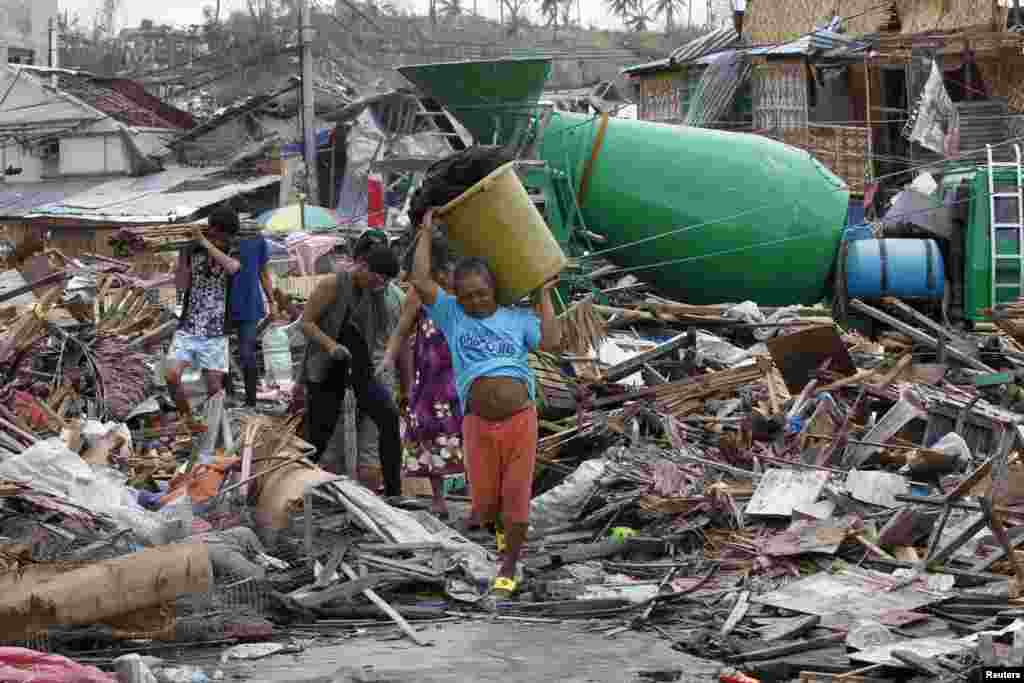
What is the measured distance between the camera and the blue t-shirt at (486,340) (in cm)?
623

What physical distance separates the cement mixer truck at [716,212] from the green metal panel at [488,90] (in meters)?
0.01

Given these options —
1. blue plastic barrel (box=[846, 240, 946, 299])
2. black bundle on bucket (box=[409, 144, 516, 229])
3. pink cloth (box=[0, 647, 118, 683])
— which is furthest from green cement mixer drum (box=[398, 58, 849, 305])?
pink cloth (box=[0, 647, 118, 683])

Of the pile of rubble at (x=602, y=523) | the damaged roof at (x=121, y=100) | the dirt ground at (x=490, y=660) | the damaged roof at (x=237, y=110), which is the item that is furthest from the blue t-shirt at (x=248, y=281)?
the damaged roof at (x=121, y=100)

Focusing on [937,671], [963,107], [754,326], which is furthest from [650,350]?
[963,107]

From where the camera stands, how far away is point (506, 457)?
6.29 m

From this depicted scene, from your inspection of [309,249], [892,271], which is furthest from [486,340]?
[309,249]

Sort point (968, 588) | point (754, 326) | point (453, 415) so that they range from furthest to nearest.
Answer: point (754, 326)
point (453, 415)
point (968, 588)

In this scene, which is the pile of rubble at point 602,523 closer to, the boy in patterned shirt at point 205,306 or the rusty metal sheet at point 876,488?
the rusty metal sheet at point 876,488

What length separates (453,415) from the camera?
802cm

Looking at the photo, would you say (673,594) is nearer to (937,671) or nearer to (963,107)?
(937,671)

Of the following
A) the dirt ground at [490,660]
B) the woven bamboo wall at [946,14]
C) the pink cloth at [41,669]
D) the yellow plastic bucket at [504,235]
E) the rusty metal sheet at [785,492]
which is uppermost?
the woven bamboo wall at [946,14]

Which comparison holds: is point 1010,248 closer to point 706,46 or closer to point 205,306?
point 205,306

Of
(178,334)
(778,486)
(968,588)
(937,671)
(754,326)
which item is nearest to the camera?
(937,671)

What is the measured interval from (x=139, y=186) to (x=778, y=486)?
29850 mm
